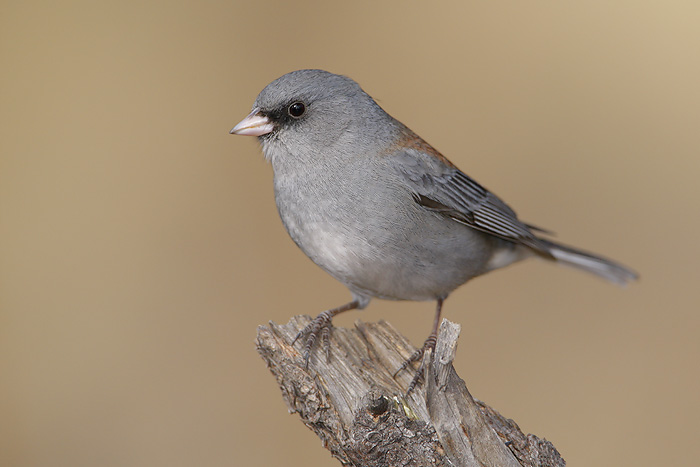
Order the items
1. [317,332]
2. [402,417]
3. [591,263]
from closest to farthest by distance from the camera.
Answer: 1. [402,417]
2. [317,332]
3. [591,263]

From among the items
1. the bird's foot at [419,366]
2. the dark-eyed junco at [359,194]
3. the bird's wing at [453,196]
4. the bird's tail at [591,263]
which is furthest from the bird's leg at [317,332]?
the bird's tail at [591,263]

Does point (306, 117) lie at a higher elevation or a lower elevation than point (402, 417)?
higher

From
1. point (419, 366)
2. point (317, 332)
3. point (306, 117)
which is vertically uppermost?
point (306, 117)

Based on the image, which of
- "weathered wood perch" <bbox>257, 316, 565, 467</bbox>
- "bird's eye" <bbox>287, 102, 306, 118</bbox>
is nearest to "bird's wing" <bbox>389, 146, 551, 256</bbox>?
"bird's eye" <bbox>287, 102, 306, 118</bbox>

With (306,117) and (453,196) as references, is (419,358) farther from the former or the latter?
(306,117)

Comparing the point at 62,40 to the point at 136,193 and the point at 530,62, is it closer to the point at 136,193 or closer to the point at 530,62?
the point at 136,193

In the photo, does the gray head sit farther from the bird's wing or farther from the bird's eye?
the bird's wing

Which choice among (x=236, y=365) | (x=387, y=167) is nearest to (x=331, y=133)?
(x=387, y=167)

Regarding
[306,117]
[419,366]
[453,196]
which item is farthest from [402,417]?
[306,117]
